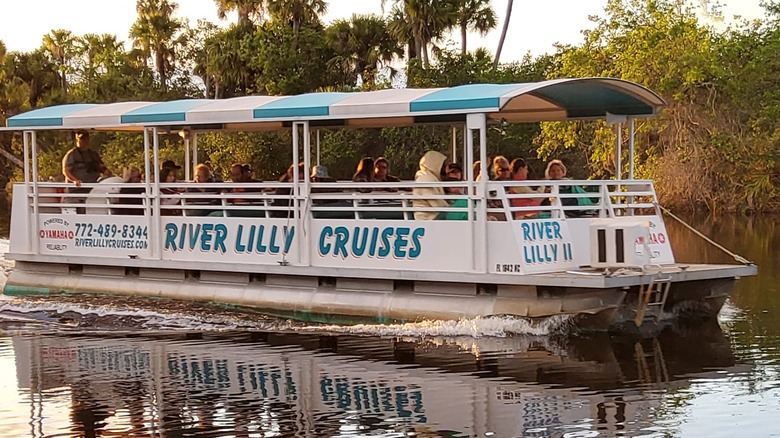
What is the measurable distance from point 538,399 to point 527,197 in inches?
154

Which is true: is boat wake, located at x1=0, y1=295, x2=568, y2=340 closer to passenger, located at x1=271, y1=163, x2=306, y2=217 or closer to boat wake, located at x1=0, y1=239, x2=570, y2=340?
boat wake, located at x1=0, y1=239, x2=570, y2=340

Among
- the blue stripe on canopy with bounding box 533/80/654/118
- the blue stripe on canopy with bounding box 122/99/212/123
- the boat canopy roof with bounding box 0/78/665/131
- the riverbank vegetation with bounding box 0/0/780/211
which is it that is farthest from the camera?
the riverbank vegetation with bounding box 0/0/780/211

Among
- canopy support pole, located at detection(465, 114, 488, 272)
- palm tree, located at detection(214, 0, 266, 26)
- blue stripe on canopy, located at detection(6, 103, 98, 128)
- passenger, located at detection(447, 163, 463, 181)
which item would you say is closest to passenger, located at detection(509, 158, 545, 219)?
canopy support pole, located at detection(465, 114, 488, 272)

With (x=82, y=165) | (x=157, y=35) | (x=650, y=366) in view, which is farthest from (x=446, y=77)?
(x=650, y=366)

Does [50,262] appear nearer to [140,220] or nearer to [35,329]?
[140,220]

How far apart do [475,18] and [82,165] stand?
3693cm

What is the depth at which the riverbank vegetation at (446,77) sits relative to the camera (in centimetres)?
4141

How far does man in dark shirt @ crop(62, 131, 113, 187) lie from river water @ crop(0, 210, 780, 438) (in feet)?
8.17

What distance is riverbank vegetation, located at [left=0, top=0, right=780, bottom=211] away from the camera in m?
41.4

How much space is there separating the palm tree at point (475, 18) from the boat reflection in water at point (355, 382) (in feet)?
132

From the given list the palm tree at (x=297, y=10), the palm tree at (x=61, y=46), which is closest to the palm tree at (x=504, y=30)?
the palm tree at (x=297, y=10)

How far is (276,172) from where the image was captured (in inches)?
1829

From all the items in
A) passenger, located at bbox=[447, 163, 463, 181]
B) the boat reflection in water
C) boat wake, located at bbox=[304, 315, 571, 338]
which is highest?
passenger, located at bbox=[447, 163, 463, 181]

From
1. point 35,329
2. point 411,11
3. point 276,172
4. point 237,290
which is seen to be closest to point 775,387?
point 237,290
